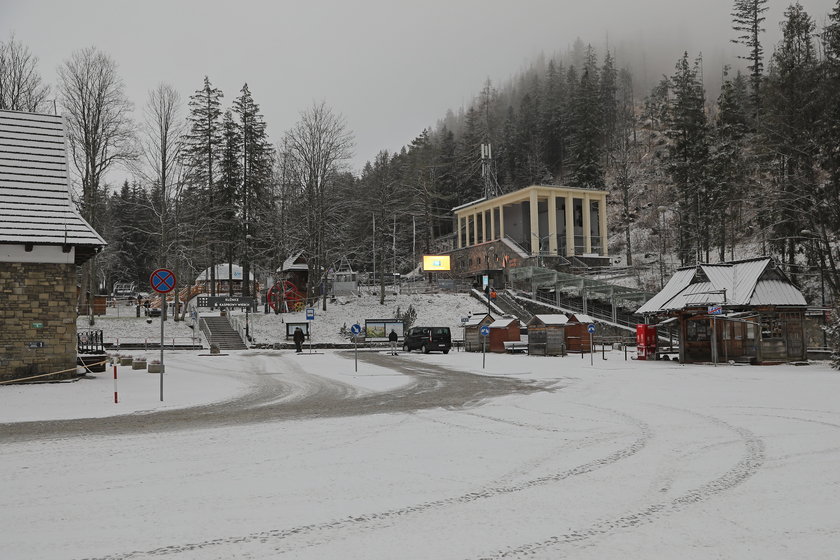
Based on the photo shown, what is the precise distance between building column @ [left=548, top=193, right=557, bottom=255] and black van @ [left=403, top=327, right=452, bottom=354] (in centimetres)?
2842

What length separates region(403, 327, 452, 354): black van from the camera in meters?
40.8

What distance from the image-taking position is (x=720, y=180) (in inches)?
2192

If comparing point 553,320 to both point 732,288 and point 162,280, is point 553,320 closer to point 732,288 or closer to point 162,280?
point 732,288

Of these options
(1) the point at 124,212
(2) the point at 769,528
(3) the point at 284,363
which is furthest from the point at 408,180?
(2) the point at 769,528

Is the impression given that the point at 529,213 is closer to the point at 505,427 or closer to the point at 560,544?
the point at 505,427

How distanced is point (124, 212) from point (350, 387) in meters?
80.1

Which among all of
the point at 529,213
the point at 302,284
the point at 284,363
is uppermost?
the point at 529,213

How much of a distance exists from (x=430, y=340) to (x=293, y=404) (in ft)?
84.4

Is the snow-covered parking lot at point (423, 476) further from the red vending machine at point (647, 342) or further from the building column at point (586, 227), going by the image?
the building column at point (586, 227)

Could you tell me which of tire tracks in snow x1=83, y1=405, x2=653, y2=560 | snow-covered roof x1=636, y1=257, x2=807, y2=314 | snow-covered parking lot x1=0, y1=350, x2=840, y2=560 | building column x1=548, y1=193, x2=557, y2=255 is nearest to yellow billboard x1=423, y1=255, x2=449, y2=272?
building column x1=548, y1=193, x2=557, y2=255

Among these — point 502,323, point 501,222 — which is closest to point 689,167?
point 501,222

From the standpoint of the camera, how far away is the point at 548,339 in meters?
36.7

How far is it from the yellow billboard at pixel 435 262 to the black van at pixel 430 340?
29.2m

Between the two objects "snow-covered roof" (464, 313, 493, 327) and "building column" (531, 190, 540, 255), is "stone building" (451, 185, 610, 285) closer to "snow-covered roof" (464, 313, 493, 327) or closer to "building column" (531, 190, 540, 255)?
"building column" (531, 190, 540, 255)
